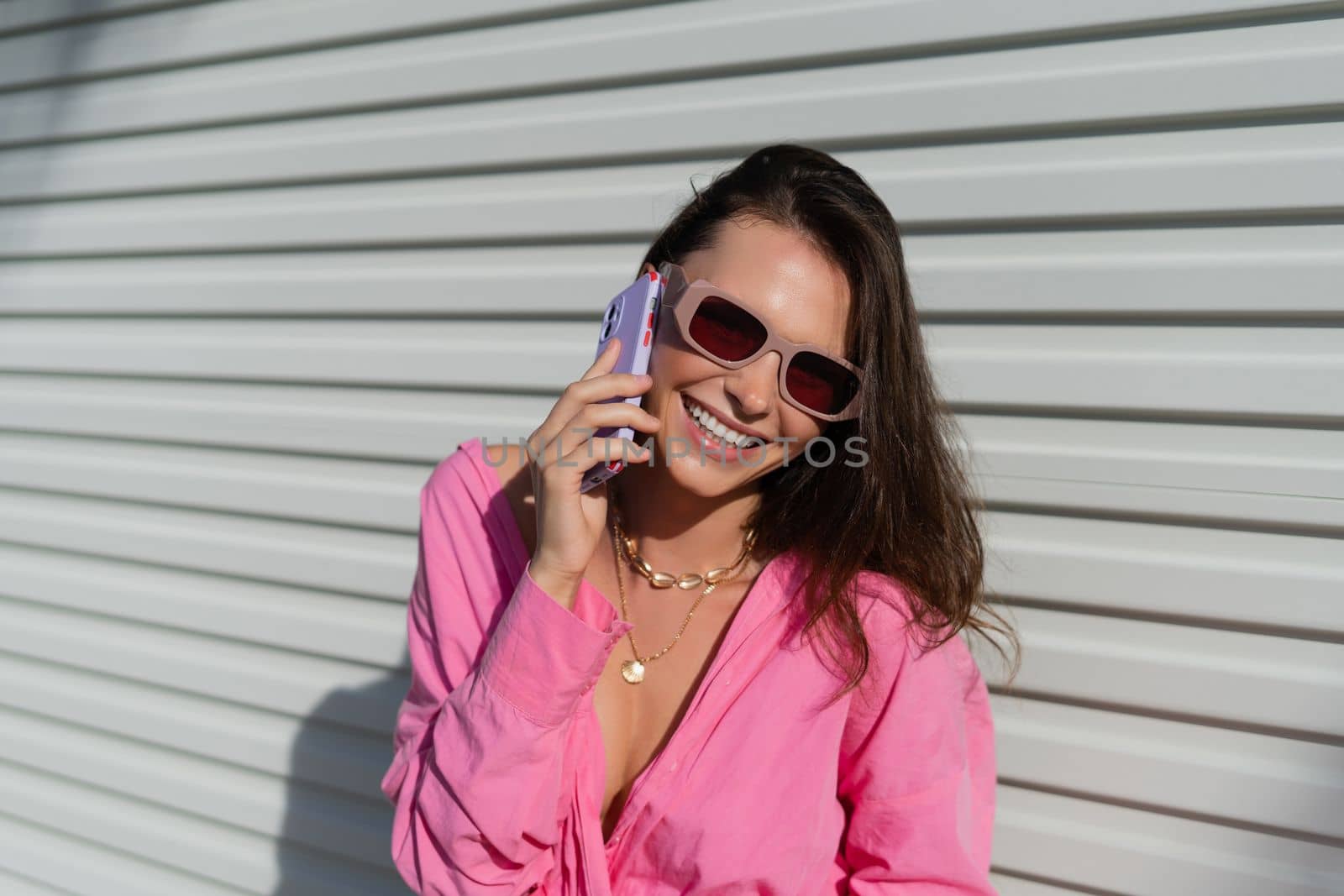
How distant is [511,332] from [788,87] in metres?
1.00

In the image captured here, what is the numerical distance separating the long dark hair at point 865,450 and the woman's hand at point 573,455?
0.34 metres

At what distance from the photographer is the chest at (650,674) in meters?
1.65

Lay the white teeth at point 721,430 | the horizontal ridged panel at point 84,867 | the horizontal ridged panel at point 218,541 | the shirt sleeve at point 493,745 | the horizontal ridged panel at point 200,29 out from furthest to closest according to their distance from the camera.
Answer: the horizontal ridged panel at point 84,867
the horizontal ridged panel at point 218,541
the horizontal ridged panel at point 200,29
the white teeth at point 721,430
the shirt sleeve at point 493,745

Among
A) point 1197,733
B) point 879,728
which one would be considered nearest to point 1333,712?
point 1197,733

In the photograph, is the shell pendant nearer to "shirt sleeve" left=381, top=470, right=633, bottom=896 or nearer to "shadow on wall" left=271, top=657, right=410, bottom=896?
"shirt sleeve" left=381, top=470, right=633, bottom=896

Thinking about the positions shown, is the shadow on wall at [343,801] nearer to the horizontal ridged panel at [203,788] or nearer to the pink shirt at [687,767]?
the horizontal ridged panel at [203,788]

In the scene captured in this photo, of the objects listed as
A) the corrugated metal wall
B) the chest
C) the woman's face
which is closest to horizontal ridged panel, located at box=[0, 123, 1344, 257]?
the corrugated metal wall

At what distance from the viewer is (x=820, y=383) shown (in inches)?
58.6

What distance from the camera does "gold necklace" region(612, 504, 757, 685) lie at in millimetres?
1735

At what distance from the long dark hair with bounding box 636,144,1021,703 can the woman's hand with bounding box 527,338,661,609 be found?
0.34 metres

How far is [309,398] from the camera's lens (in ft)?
9.00

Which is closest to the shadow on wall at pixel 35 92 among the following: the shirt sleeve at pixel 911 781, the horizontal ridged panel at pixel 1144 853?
the shirt sleeve at pixel 911 781

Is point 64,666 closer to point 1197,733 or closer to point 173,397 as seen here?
point 173,397

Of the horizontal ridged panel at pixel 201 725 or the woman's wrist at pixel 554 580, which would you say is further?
the horizontal ridged panel at pixel 201 725
